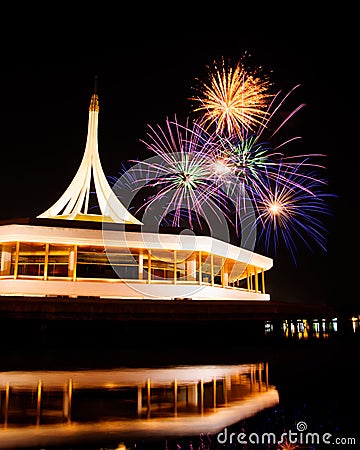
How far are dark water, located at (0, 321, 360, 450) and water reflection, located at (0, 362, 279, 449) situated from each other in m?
0.01

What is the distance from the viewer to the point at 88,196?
24.7 m

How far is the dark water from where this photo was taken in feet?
12.0

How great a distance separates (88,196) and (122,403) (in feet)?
67.5

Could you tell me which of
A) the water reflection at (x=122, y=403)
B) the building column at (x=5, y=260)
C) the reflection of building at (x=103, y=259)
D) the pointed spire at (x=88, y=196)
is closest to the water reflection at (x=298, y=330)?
the reflection of building at (x=103, y=259)

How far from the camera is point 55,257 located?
19578 mm

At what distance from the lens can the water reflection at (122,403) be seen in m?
3.83

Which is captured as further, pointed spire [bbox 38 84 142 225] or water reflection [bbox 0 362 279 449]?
pointed spire [bbox 38 84 142 225]

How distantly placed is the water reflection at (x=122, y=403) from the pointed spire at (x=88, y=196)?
52.3 ft

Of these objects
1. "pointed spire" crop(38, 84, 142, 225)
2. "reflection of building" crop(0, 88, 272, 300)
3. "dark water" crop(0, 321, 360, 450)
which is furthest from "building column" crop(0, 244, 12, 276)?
"dark water" crop(0, 321, 360, 450)

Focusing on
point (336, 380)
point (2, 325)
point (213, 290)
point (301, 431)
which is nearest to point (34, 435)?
point (301, 431)

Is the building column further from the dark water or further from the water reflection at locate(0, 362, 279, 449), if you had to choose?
the water reflection at locate(0, 362, 279, 449)

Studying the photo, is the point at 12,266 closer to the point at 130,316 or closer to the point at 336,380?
the point at 130,316

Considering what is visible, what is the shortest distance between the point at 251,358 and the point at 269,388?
402 cm

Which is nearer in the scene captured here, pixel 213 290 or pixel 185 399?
pixel 185 399
